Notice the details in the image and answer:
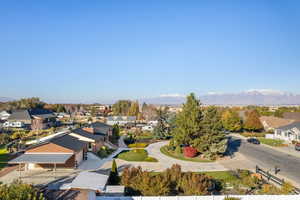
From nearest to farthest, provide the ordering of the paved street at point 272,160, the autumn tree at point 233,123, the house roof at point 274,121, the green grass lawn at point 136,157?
the paved street at point 272,160 < the green grass lawn at point 136,157 < the house roof at point 274,121 < the autumn tree at point 233,123

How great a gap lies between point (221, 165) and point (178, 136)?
7205 mm

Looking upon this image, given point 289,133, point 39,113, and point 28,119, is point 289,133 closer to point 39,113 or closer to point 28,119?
point 28,119

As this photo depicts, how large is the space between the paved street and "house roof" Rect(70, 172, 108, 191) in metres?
17.4

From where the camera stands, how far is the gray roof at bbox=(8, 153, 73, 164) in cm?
1925

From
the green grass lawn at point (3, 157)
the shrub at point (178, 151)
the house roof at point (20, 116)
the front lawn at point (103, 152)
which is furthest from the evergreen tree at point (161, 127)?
the house roof at point (20, 116)

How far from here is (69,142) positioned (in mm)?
24422

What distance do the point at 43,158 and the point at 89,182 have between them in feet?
27.1

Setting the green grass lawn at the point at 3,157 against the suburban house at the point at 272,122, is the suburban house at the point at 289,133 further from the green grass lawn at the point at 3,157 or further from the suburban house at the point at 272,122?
the green grass lawn at the point at 3,157

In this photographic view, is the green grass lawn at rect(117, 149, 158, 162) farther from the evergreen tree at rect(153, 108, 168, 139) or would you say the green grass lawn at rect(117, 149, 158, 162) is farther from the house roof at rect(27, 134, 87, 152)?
the evergreen tree at rect(153, 108, 168, 139)

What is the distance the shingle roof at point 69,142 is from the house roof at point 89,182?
7311 mm

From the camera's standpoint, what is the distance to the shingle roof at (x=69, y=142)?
22.5 metres

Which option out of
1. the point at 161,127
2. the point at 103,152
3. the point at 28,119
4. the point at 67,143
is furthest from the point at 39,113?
the point at 67,143

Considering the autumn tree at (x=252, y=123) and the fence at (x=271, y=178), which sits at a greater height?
the autumn tree at (x=252, y=123)

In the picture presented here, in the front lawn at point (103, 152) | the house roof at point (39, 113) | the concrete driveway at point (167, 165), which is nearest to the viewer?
the concrete driveway at point (167, 165)
